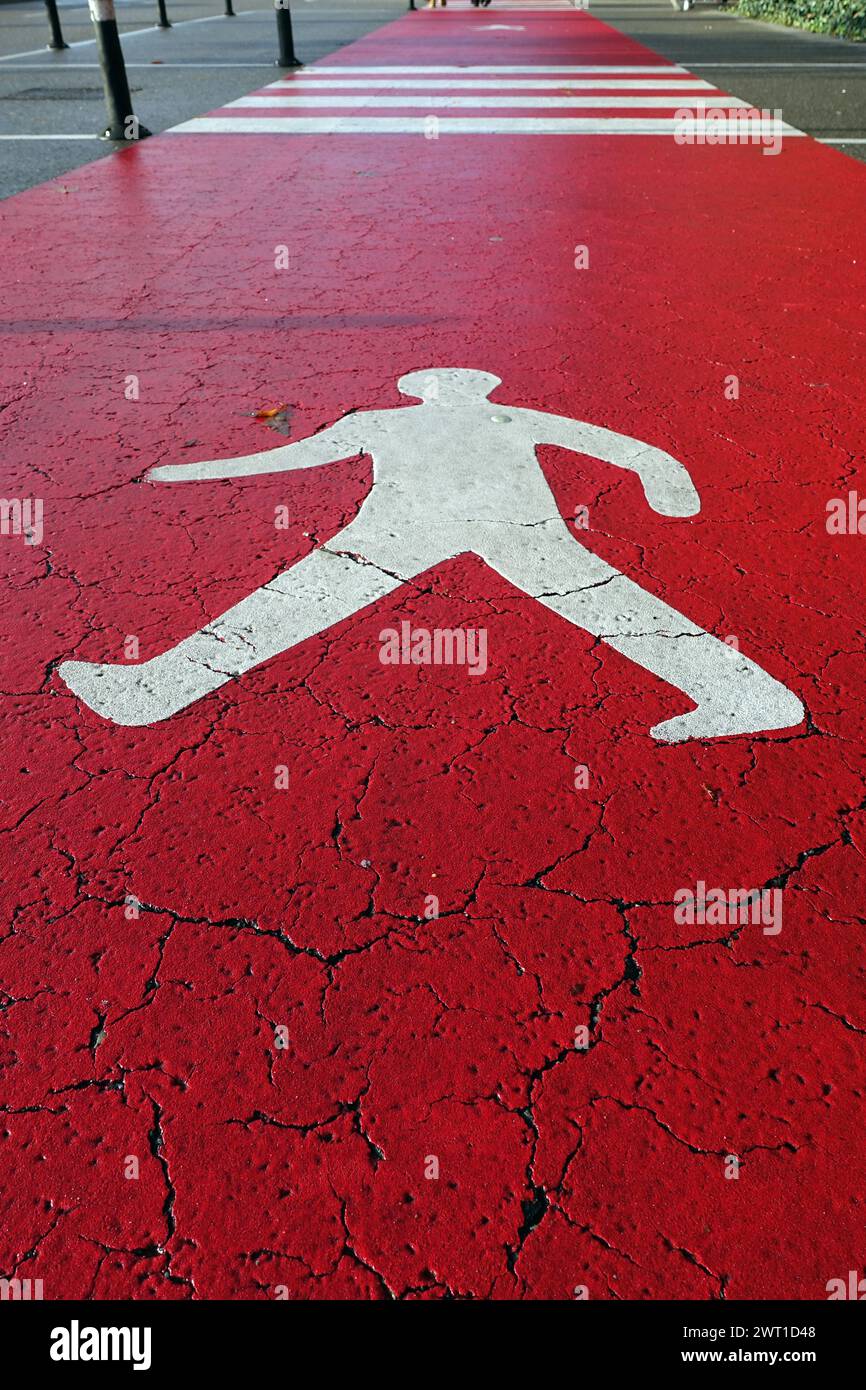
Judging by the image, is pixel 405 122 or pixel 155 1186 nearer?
pixel 155 1186

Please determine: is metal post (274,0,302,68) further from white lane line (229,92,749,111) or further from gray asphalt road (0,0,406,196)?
white lane line (229,92,749,111)

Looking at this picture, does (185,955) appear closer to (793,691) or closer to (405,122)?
(793,691)

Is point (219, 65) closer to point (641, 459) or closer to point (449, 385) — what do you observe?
point (449, 385)

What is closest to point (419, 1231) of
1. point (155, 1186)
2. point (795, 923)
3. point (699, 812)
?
point (155, 1186)

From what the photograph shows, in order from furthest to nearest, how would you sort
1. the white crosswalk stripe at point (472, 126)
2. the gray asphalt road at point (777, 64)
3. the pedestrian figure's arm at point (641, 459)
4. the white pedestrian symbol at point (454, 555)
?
the gray asphalt road at point (777, 64)
the white crosswalk stripe at point (472, 126)
the pedestrian figure's arm at point (641, 459)
the white pedestrian symbol at point (454, 555)

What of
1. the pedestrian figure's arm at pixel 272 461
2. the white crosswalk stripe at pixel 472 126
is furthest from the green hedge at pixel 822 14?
the pedestrian figure's arm at pixel 272 461

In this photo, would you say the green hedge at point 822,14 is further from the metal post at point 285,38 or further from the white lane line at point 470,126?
the metal post at point 285,38

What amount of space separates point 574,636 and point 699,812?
2.78ft

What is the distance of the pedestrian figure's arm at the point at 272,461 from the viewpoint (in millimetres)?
4238

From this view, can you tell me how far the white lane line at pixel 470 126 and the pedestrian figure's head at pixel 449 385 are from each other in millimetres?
7126

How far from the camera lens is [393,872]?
2.55 metres

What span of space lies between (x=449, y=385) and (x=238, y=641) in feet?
7.56

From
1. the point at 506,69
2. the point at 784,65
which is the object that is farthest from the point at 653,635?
the point at 784,65
